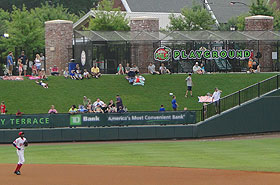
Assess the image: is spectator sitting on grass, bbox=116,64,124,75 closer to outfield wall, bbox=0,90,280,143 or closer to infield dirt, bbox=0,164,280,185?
outfield wall, bbox=0,90,280,143

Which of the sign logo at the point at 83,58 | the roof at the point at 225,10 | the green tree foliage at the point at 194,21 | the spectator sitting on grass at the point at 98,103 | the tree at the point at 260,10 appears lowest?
the spectator sitting on grass at the point at 98,103

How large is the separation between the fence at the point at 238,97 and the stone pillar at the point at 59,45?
15.7 meters

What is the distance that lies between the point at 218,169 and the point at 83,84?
20.3 m

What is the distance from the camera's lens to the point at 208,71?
49906 millimetres

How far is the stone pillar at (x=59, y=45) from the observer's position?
49.6m

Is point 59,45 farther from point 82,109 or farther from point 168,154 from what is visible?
point 168,154

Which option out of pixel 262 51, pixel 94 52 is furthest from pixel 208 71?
pixel 94 52

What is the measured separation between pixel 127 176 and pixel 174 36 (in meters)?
27.9

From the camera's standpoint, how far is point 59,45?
4956 centimetres

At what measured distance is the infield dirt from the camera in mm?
22042

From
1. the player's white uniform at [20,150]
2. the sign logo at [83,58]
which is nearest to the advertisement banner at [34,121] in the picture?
the player's white uniform at [20,150]

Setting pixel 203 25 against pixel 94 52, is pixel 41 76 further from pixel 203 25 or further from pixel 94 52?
pixel 203 25

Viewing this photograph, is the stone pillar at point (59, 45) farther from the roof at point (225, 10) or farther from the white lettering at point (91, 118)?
the roof at point (225, 10)

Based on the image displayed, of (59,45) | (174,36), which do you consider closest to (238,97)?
(174,36)
